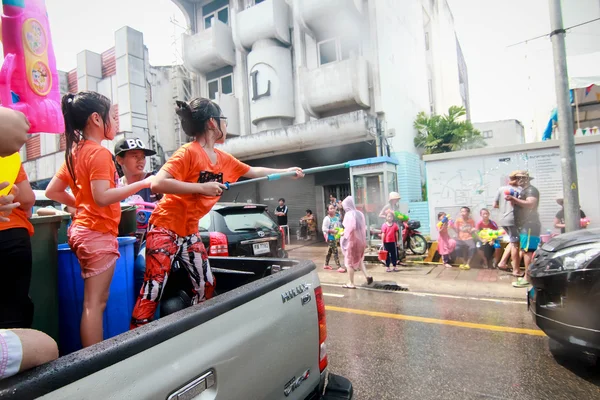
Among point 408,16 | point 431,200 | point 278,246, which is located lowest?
point 278,246

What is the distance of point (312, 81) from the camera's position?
42.5 ft

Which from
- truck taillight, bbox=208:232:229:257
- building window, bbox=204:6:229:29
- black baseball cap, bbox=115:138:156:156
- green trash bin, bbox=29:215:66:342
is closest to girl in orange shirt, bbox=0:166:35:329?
green trash bin, bbox=29:215:66:342

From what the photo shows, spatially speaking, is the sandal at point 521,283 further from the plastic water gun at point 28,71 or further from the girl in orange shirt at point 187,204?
the plastic water gun at point 28,71

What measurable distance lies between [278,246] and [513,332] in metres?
3.52

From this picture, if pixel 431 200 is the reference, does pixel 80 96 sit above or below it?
above

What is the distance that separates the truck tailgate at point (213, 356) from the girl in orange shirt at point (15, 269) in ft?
1.94

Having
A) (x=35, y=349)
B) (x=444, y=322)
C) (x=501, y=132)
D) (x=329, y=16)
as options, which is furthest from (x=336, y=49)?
(x=501, y=132)

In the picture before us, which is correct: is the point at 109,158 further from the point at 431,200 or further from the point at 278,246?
the point at 431,200

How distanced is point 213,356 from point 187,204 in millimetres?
1150

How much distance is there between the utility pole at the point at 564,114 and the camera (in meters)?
5.98

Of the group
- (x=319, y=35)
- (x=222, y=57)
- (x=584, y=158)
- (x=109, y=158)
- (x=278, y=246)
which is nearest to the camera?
(x=109, y=158)

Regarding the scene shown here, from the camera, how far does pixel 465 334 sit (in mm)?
3828

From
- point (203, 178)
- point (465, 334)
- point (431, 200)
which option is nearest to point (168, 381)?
point (203, 178)

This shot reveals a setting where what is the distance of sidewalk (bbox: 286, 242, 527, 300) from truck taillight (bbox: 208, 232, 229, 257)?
278 centimetres
